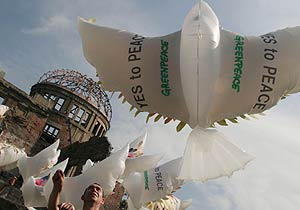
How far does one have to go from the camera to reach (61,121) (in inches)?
982

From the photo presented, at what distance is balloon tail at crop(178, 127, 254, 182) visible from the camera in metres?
2.44

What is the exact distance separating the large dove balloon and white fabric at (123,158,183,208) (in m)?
2.42

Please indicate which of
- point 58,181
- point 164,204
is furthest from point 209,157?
point 164,204

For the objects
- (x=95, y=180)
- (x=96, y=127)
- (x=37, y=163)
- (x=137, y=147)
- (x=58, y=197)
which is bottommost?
(x=58, y=197)

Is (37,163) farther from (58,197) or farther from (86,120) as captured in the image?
(86,120)

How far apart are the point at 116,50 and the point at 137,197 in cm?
274

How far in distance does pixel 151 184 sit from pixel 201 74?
2792 millimetres

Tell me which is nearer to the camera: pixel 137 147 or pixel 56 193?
pixel 56 193

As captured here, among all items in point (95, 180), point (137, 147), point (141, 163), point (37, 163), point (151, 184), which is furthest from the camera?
point (137, 147)

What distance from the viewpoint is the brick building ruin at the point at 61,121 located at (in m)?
19.7

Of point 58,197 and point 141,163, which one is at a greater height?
point 141,163

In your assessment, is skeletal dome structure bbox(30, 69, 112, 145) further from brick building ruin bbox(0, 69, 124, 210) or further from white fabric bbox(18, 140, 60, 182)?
white fabric bbox(18, 140, 60, 182)

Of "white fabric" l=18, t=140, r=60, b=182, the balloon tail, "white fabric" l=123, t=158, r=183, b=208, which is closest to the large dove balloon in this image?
the balloon tail

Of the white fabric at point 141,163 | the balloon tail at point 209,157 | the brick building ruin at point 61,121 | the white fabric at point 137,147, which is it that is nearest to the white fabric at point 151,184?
the white fabric at point 141,163
